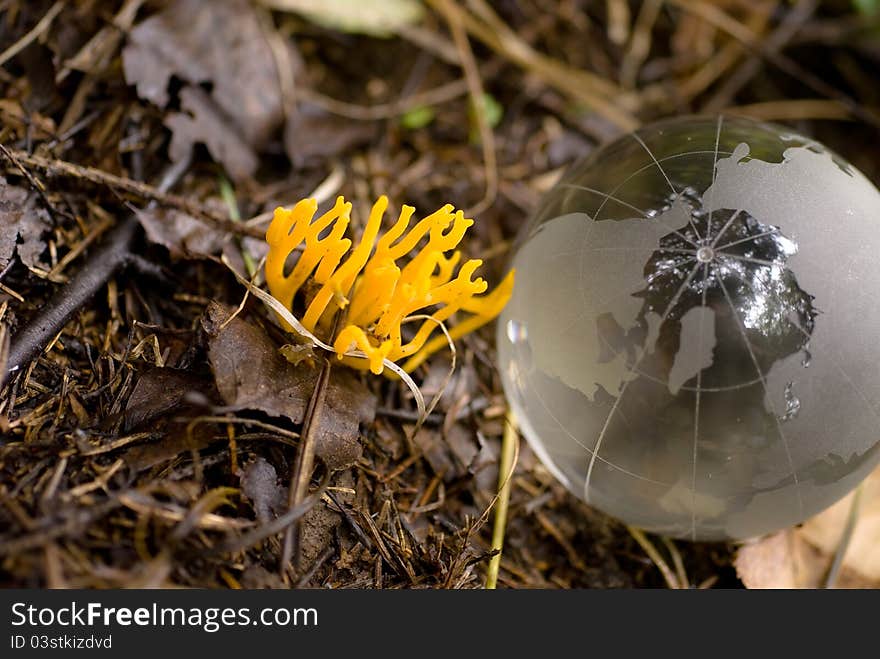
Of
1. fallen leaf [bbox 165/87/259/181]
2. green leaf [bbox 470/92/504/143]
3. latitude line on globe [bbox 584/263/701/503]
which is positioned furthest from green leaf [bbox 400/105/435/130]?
latitude line on globe [bbox 584/263/701/503]

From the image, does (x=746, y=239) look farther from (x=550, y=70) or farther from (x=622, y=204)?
(x=550, y=70)

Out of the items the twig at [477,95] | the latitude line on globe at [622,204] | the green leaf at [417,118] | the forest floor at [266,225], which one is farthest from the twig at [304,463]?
the green leaf at [417,118]

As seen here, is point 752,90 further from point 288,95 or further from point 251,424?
point 251,424

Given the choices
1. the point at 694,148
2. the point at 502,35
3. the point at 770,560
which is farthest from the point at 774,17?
the point at 770,560

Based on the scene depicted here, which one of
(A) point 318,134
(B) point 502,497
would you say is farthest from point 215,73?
(B) point 502,497

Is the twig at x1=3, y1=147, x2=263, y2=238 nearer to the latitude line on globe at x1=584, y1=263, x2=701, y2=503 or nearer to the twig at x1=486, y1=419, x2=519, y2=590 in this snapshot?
the twig at x1=486, y1=419, x2=519, y2=590
